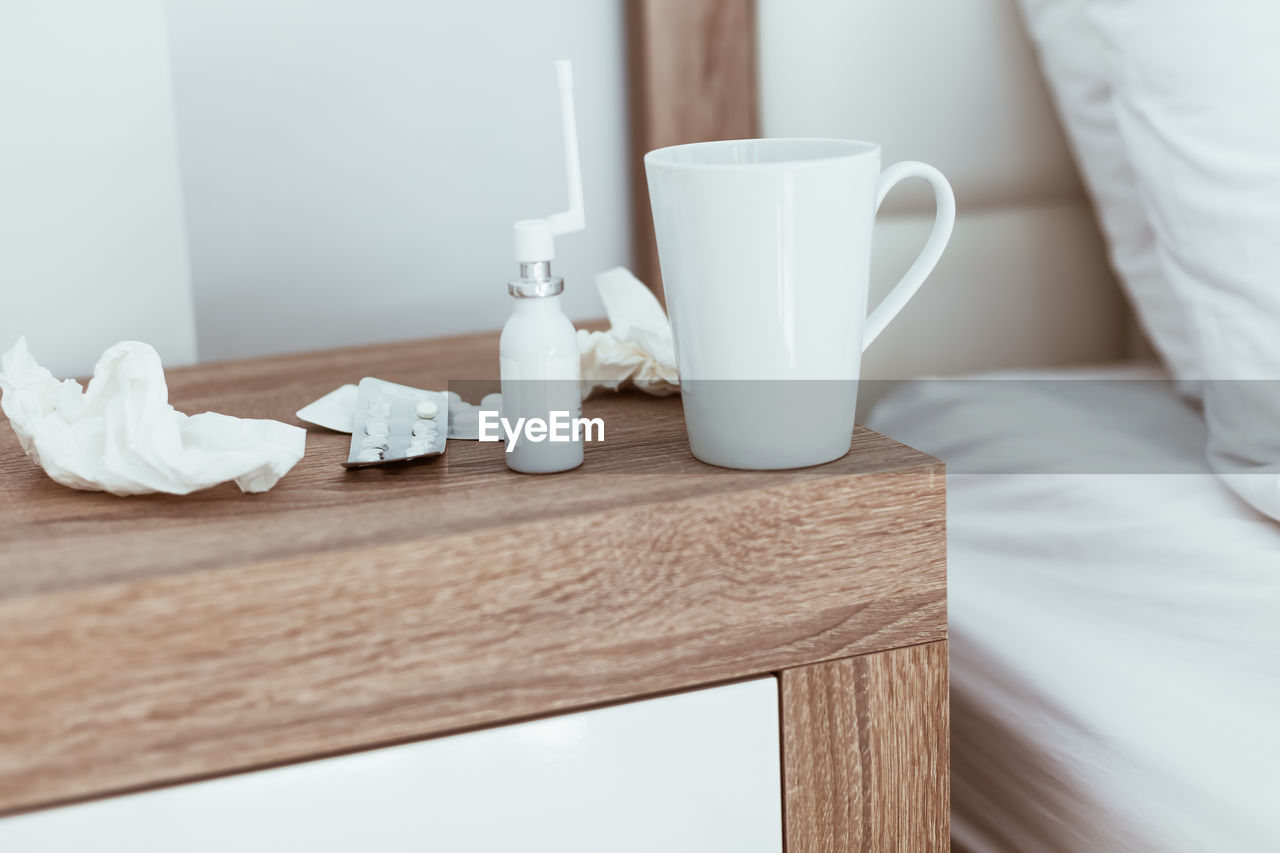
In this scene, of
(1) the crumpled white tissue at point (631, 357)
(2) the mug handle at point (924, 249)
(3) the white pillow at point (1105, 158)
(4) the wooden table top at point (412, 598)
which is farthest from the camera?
(3) the white pillow at point (1105, 158)

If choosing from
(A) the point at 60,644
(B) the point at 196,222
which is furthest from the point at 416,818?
(B) the point at 196,222

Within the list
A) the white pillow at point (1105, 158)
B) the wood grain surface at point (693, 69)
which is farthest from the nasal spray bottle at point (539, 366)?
the white pillow at point (1105, 158)

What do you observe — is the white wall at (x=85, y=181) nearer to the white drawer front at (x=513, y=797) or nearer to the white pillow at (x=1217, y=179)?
the white drawer front at (x=513, y=797)

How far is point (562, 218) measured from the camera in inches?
20.6

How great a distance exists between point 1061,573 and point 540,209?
54 cm

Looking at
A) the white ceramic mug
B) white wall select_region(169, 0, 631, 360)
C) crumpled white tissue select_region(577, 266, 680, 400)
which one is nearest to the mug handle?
the white ceramic mug

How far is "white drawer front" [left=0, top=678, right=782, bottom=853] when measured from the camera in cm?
42

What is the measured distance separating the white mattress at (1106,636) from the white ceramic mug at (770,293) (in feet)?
0.75

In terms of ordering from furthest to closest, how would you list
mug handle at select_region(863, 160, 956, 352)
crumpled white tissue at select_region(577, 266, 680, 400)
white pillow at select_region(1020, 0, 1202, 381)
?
white pillow at select_region(1020, 0, 1202, 381) → crumpled white tissue at select_region(577, 266, 680, 400) → mug handle at select_region(863, 160, 956, 352)

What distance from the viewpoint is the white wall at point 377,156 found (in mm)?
880

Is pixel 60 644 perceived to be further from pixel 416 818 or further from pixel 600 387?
pixel 600 387

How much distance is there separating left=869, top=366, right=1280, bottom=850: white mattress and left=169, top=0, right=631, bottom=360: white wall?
43cm

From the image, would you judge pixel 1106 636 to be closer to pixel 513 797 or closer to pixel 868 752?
pixel 868 752

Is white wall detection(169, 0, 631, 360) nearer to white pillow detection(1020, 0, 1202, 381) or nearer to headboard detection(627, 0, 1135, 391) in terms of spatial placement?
headboard detection(627, 0, 1135, 391)
